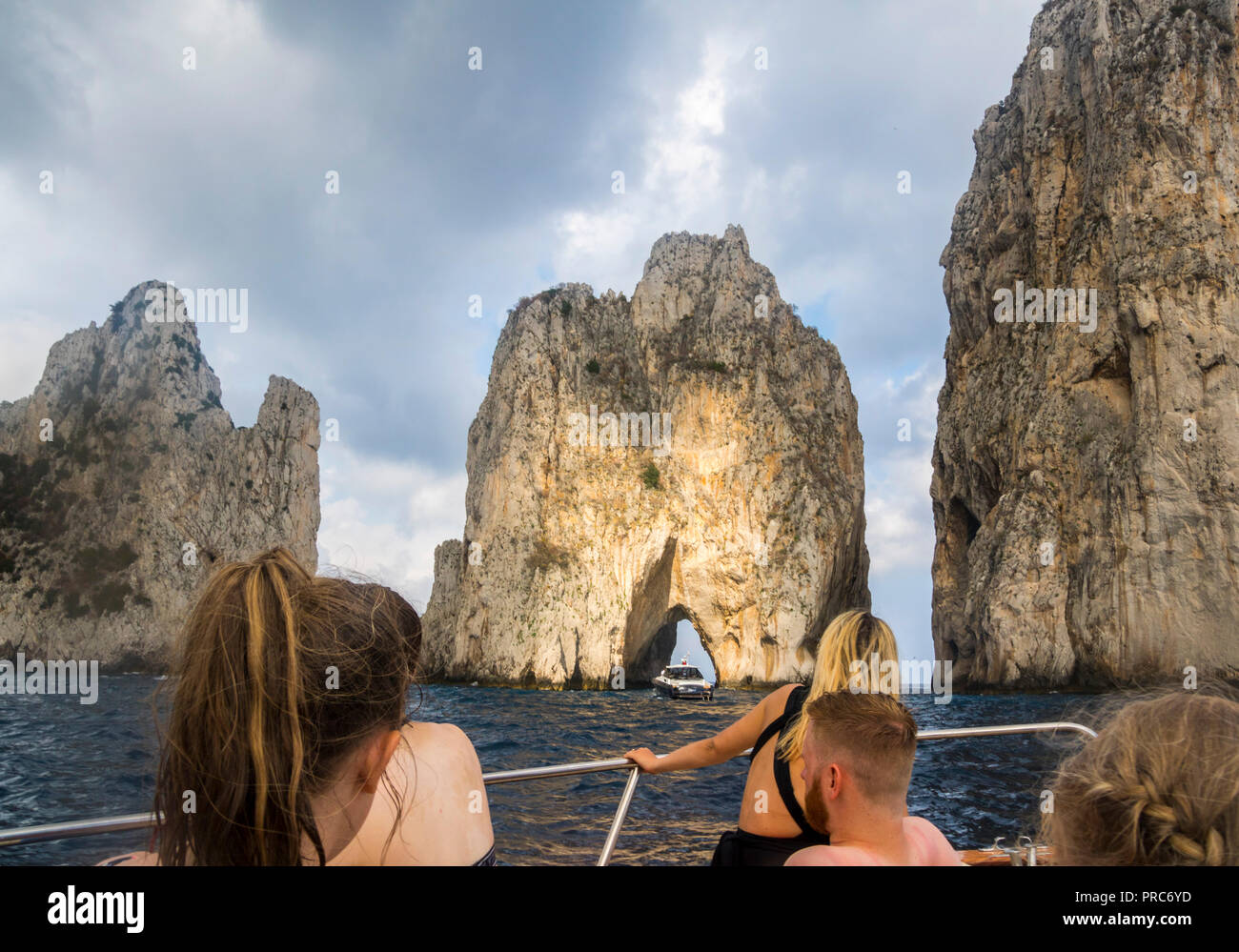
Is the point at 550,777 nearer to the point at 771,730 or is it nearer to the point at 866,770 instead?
the point at 771,730

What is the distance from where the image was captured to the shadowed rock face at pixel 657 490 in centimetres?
4828

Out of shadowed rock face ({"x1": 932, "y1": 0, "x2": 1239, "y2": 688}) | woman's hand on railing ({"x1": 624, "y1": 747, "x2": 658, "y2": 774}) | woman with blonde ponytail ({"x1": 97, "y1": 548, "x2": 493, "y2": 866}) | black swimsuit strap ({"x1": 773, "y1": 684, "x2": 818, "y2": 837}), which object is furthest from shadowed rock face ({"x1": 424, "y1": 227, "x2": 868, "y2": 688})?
woman with blonde ponytail ({"x1": 97, "y1": 548, "x2": 493, "y2": 866})

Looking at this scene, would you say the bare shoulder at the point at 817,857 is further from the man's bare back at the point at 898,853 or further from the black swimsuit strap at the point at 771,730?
the black swimsuit strap at the point at 771,730

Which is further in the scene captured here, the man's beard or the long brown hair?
the man's beard

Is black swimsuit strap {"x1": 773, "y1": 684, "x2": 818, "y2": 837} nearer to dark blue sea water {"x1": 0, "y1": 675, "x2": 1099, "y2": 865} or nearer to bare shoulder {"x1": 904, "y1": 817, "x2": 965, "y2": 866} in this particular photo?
bare shoulder {"x1": 904, "y1": 817, "x2": 965, "y2": 866}

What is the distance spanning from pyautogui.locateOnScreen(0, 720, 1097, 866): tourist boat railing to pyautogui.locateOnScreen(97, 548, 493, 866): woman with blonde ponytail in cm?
96

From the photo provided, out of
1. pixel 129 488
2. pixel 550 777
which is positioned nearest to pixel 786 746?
pixel 550 777

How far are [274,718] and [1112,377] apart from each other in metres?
45.5

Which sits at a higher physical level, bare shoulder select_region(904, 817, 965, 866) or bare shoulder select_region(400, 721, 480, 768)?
bare shoulder select_region(400, 721, 480, 768)

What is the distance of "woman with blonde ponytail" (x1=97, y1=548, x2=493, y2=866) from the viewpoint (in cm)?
124

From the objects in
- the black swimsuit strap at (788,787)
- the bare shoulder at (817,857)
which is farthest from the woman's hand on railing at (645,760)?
the bare shoulder at (817,857)
